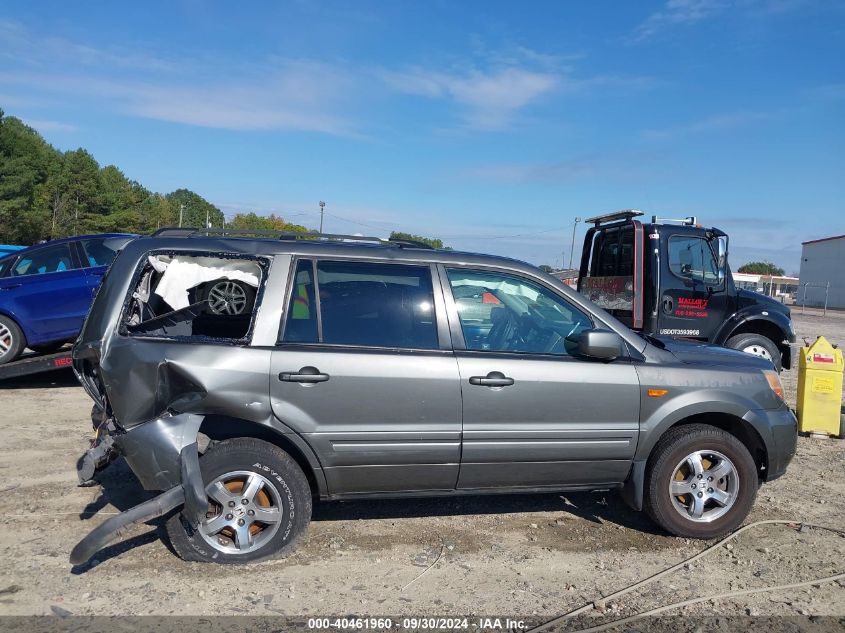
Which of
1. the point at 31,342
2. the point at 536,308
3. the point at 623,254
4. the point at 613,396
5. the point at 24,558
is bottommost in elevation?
the point at 24,558

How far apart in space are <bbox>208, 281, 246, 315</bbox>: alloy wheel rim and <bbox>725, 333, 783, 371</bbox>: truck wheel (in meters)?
7.07

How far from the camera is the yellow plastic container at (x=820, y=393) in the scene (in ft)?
23.9

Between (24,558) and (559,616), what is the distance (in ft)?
10.3

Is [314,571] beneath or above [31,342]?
beneath

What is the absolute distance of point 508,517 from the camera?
4.78m

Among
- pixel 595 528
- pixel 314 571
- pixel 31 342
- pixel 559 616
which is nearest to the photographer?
pixel 559 616

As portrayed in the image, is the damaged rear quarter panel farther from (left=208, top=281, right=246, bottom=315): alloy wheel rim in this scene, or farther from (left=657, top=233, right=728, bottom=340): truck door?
(left=657, top=233, right=728, bottom=340): truck door

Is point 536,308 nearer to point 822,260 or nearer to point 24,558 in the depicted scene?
point 24,558

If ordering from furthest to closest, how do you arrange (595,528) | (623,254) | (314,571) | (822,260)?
(822,260) < (623,254) < (595,528) < (314,571)

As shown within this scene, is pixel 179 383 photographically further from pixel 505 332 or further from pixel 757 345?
pixel 757 345

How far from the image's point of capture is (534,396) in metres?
4.09

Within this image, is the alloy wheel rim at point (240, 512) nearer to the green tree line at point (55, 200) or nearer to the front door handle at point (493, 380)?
the front door handle at point (493, 380)

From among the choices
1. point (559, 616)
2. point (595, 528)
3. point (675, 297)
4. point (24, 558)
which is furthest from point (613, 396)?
point (675, 297)

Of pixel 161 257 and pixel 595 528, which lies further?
pixel 595 528
